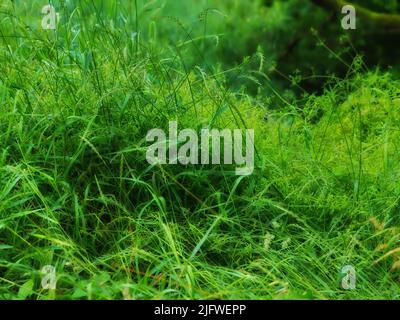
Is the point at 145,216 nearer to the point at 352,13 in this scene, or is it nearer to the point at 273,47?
the point at 352,13

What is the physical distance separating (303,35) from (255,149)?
2939 mm

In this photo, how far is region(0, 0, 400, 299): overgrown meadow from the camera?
281cm
